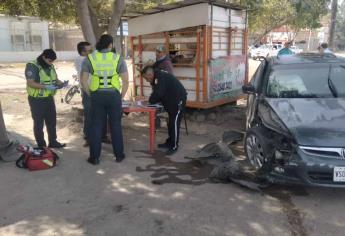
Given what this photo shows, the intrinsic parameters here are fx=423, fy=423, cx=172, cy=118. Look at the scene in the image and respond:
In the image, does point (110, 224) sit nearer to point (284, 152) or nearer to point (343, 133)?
point (284, 152)

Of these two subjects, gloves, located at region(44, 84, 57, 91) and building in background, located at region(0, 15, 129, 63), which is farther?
building in background, located at region(0, 15, 129, 63)

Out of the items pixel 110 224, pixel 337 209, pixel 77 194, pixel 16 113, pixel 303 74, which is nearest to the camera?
pixel 110 224

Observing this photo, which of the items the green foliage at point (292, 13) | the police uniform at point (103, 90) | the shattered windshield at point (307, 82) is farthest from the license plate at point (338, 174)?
the green foliage at point (292, 13)

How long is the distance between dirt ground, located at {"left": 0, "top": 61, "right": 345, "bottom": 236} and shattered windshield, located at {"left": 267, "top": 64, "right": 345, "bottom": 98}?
137cm

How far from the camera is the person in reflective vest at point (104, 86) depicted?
582 centimetres

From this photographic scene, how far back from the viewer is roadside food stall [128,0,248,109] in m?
8.65

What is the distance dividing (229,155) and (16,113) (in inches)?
266

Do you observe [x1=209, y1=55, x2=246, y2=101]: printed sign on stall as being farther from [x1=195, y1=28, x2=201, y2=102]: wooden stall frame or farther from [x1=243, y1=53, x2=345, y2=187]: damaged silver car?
[x1=243, y1=53, x2=345, y2=187]: damaged silver car

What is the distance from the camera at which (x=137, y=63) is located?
1005 centimetres

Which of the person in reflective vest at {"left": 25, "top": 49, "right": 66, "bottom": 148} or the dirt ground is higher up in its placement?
the person in reflective vest at {"left": 25, "top": 49, "right": 66, "bottom": 148}

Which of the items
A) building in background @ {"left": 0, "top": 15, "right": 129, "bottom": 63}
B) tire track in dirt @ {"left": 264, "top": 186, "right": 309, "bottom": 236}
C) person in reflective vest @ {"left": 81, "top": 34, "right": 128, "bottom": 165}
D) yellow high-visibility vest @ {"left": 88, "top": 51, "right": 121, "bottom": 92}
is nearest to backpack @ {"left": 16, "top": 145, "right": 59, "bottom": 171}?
person in reflective vest @ {"left": 81, "top": 34, "right": 128, "bottom": 165}

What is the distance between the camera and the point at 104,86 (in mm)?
5875

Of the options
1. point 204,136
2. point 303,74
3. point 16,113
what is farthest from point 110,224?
point 16,113

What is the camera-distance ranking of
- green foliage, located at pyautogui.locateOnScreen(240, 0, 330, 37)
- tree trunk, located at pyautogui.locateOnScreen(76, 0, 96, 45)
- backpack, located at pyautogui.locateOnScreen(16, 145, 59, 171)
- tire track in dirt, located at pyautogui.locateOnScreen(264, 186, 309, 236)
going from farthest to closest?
green foliage, located at pyautogui.locateOnScreen(240, 0, 330, 37)
tree trunk, located at pyautogui.locateOnScreen(76, 0, 96, 45)
backpack, located at pyautogui.locateOnScreen(16, 145, 59, 171)
tire track in dirt, located at pyautogui.locateOnScreen(264, 186, 309, 236)
